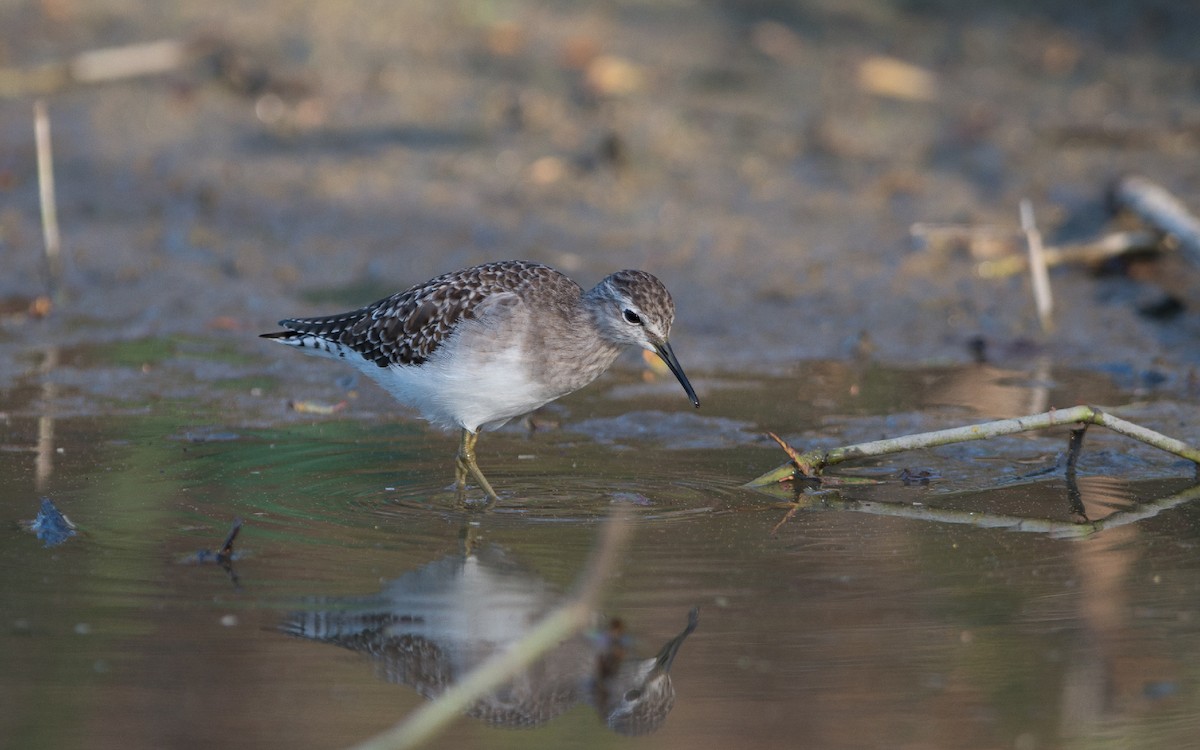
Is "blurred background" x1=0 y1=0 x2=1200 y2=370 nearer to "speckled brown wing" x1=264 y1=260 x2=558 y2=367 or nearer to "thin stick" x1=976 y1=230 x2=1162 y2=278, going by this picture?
"thin stick" x1=976 y1=230 x2=1162 y2=278

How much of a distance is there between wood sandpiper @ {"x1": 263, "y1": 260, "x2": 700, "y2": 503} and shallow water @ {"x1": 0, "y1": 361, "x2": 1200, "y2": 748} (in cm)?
38

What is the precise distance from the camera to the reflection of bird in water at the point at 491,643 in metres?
5.00

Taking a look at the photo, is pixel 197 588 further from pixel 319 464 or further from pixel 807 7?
pixel 807 7

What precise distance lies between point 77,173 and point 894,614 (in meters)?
9.06

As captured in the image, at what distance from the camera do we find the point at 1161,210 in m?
10.7

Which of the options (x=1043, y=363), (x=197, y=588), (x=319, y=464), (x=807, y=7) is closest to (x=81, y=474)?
(x=319, y=464)

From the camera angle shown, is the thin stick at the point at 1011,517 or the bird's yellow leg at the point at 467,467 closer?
the thin stick at the point at 1011,517

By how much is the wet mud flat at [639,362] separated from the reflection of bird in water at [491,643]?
0.19 ft

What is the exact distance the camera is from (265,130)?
43.1ft

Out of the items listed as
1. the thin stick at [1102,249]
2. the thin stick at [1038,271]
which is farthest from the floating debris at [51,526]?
the thin stick at [1102,249]

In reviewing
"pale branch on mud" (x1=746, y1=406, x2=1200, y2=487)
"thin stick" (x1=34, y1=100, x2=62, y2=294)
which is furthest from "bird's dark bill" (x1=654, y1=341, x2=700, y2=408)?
"thin stick" (x1=34, y1=100, x2=62, y2=294)

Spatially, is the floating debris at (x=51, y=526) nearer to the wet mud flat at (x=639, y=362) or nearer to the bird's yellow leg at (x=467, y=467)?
the wet mud flat at (x=639, y=362)

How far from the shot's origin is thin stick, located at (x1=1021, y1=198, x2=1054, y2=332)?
32.8 ft

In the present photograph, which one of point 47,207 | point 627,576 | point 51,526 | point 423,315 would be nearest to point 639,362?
point 423,315
